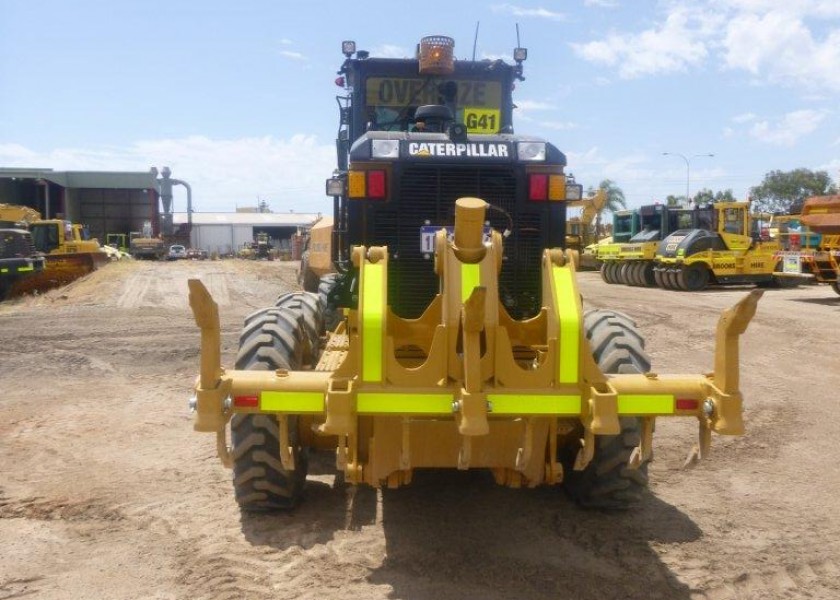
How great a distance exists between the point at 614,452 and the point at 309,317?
7.46 ft

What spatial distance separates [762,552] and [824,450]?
101 inches

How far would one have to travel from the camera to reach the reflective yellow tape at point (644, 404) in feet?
13.1

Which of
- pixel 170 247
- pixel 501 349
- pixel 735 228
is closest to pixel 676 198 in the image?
pixel 735 228

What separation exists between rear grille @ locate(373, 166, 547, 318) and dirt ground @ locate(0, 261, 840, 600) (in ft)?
4.16

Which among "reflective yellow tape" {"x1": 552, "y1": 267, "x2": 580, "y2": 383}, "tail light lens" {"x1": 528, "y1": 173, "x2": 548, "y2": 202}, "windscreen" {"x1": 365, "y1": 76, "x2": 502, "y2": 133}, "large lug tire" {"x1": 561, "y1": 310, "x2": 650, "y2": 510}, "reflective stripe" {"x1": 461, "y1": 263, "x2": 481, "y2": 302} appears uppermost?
"windscreen" {"x1": 365, "y1": 76, "x2": 502, "y2": 133}

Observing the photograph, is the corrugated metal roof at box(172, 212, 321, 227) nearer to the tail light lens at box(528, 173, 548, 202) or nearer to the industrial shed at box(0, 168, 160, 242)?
the industrial shed at box(0, 168, 160, 242)

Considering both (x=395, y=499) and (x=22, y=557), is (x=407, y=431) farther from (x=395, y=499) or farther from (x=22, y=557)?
(x=22, y=557)

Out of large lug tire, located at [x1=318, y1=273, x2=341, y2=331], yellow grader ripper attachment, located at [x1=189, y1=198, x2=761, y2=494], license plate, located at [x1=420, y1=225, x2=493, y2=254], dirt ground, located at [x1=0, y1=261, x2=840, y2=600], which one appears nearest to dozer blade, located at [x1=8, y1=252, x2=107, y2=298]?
dirt ground, located at [x1=0, y1=261, x2=840, y2=600]

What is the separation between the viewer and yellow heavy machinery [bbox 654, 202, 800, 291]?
22.7 meters

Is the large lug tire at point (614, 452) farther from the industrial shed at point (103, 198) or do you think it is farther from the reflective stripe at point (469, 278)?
the industrial shed at point (103, 198)

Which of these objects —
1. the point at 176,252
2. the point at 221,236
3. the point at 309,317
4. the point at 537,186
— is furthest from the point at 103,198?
the point at 537,186

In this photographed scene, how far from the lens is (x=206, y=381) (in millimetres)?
3904

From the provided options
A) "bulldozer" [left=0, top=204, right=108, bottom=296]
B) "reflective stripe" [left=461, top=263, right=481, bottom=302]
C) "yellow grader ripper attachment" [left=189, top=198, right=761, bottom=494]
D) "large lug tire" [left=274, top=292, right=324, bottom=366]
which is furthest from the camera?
"bulldozer" [left=0, top=204, right=108, bottom=296]

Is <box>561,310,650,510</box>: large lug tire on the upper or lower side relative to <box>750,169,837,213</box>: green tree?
lower
